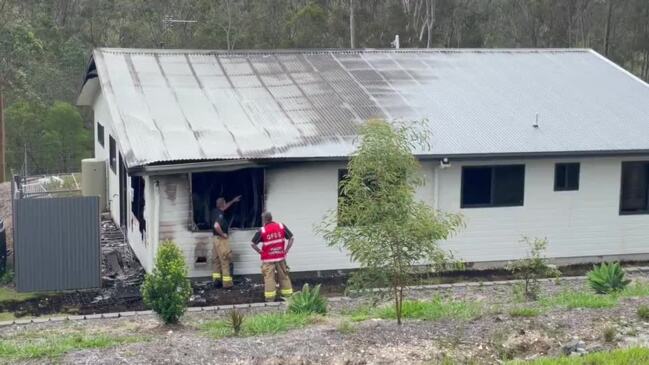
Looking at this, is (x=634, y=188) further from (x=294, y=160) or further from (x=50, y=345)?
(x=50, y=345)

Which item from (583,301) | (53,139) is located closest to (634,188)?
(583,301)

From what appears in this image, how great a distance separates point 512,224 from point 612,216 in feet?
7.15

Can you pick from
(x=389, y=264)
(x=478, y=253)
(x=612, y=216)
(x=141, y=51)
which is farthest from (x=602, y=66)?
(x=389, y=264)

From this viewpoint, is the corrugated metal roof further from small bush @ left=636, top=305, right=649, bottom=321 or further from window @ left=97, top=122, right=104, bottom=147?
small bush @ left=636, top=305, right=649, bottom=321

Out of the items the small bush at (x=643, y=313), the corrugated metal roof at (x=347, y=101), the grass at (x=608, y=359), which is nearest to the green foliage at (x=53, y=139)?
the corrugated metal roof at (x=347, y=101)

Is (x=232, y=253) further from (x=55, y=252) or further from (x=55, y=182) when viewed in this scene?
(x=55, y=182)

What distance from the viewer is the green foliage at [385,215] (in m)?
10.5

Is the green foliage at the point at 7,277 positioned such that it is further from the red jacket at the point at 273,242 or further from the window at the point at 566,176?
the window at the point at 566,176

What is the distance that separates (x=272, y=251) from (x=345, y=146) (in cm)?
260

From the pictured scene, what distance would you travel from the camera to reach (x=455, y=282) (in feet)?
54.2

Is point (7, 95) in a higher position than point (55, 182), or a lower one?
higher

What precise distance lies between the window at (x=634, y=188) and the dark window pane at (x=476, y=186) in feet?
9.56

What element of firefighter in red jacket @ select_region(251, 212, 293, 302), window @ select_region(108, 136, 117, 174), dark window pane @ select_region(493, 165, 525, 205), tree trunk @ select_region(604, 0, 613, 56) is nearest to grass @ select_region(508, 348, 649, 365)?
firefighter in red jacket @ select_region(251, 212, 293, 302)

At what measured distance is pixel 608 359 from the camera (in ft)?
29.0
